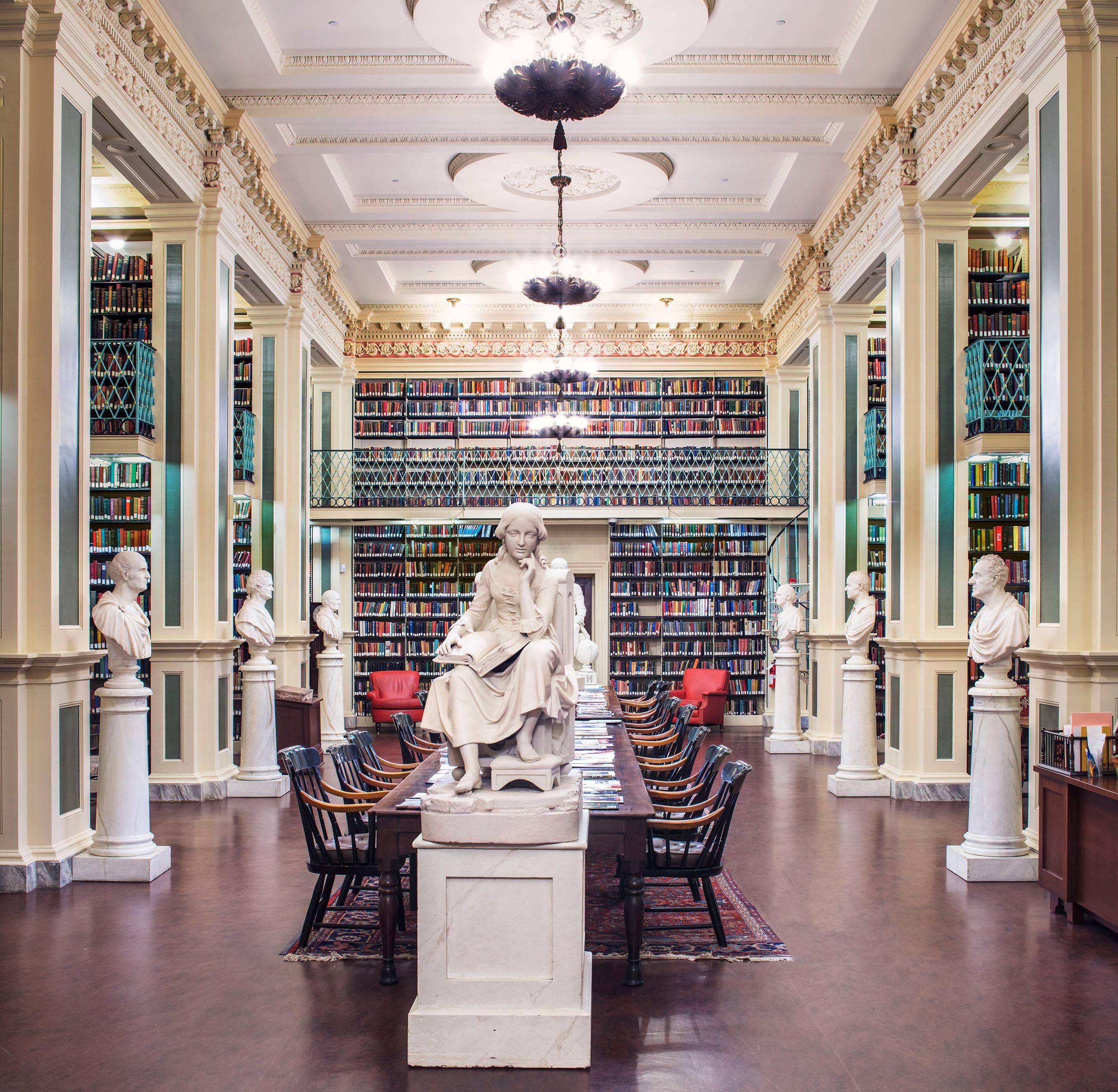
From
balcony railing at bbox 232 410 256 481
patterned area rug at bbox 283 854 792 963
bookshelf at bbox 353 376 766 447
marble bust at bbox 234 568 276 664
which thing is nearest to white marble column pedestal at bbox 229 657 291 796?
marble bust at bbox 234 568 276 664

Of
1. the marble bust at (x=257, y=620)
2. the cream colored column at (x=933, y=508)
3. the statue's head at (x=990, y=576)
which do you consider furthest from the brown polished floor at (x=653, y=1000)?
the marble bust at (x=257, y=620)

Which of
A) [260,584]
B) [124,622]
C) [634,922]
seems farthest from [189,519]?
[634,922]

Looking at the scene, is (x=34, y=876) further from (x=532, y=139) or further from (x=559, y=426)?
(x=559, y=426)

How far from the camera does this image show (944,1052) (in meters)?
3.49

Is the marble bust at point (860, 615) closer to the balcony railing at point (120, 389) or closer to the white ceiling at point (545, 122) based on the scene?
the white ceiling at point (545, 122)

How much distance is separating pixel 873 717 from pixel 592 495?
18.5ft

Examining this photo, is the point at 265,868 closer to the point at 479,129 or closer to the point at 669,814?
the point at 669,814

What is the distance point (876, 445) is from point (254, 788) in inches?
263

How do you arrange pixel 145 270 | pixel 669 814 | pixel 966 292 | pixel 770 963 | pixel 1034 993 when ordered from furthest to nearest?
pixel 145 270
pixel 966 292
pixel 669 814
pixel 770 963
pixel 1034 993

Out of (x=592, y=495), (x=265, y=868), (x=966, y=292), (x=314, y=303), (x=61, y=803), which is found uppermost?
(x=314, y=303)

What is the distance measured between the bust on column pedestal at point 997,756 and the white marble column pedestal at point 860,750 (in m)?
2.49

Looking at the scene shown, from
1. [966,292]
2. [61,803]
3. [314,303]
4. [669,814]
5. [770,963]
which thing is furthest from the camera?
[314,303]

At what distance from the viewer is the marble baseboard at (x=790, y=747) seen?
11.3 metres

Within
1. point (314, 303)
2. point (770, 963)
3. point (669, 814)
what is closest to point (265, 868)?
point (669, 814)
